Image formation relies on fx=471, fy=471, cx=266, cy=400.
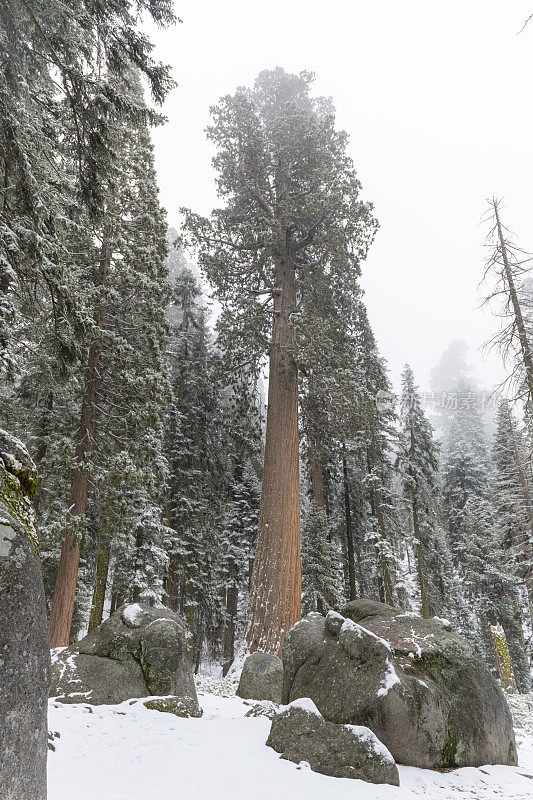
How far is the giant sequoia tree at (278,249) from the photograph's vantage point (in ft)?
35.5

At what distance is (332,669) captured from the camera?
593 cm

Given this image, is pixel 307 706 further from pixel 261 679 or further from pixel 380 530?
pixel 380 530

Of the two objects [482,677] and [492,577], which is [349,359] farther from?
[492,577]

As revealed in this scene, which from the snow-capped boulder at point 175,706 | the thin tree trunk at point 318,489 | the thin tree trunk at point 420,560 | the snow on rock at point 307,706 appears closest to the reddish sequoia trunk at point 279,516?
the snow-capped boulder at point 175,706

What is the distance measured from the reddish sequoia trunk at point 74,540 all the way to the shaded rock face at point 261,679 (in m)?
4.08

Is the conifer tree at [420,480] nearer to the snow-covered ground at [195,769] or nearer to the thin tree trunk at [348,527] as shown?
the thin tree trunk at [348,527]

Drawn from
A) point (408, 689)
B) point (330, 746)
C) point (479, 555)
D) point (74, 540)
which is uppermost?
point (479, 555)

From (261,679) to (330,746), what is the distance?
3.74m

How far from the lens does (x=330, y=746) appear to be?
489 cm

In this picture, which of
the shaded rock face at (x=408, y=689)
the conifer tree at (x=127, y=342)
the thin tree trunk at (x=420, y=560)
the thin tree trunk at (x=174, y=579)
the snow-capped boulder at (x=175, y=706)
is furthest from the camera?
the thin tree trunk at (x=420, y=560)

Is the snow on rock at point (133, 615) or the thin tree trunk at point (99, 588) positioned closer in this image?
the snow on rock at point (133, 615)

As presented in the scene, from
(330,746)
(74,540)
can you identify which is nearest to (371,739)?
(330,746)

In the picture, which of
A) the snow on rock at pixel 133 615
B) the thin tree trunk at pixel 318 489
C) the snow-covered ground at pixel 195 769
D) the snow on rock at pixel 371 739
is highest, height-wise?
the thin tree trunk at pixel 318 489

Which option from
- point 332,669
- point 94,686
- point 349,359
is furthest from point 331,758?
point 349,359
